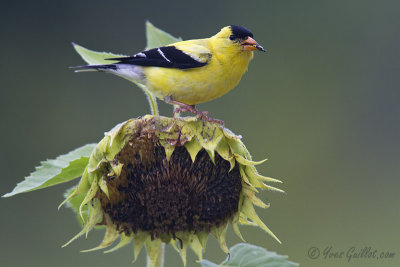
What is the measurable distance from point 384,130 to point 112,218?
4.39 m

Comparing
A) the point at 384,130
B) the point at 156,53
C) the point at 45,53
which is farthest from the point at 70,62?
the point at 156,53

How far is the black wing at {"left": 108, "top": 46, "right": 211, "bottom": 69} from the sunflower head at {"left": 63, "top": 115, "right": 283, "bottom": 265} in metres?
0.35

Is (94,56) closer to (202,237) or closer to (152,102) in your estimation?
(152,102)

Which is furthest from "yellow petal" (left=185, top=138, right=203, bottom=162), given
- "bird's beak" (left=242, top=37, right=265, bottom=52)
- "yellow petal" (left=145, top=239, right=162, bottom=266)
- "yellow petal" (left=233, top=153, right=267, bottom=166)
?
"bird's beak" (left=242, top=37, right=265, bottom=52)

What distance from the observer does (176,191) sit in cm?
195

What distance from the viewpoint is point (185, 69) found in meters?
2.25

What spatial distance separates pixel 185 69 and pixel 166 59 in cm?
9

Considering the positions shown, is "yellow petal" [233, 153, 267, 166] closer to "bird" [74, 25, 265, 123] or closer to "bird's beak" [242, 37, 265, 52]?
"bird" [74, 25, 265, 123]

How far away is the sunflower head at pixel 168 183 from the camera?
6.37 ft

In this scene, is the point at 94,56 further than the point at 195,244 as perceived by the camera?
Yes

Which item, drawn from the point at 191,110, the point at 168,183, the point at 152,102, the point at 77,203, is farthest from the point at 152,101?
the point at 77,203

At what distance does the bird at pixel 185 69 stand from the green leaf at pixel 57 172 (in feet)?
1.14

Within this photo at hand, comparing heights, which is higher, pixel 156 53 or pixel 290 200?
pixel 156 53

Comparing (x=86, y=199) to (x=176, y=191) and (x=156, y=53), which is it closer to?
(x=176, y=191)
